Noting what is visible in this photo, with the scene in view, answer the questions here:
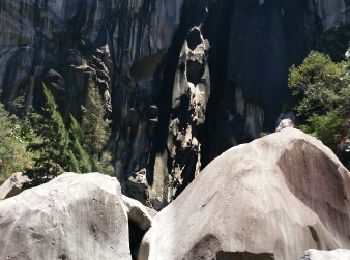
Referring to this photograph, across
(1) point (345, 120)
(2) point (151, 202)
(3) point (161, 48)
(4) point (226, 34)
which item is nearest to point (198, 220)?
(1) point (345, 120)

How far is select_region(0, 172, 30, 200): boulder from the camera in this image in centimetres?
1580

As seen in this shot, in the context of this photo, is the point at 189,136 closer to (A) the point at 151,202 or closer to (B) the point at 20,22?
(A) the point at 151,202

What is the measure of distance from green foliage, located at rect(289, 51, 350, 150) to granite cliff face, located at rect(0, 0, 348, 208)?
435 cm

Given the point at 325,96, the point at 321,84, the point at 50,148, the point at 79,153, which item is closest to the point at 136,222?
the point at 50,148

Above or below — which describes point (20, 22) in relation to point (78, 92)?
above

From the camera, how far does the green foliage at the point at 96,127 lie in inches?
976

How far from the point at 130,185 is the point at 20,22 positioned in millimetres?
9409

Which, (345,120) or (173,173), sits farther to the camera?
(173,173)

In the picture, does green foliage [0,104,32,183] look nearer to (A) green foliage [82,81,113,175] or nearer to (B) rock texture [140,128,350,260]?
(A) green foliage [82,81,113,175]

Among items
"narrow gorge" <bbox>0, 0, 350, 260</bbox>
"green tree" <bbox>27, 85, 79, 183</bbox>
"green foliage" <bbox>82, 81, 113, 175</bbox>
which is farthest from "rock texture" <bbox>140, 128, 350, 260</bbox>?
"narrow gorge" <bbox>0, 0, 350, 260</bbox>

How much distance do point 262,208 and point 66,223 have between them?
2429 mm

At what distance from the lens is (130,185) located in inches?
1081

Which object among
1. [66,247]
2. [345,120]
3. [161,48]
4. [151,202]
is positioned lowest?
[151,202]

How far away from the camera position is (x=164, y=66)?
3006 centimetres
